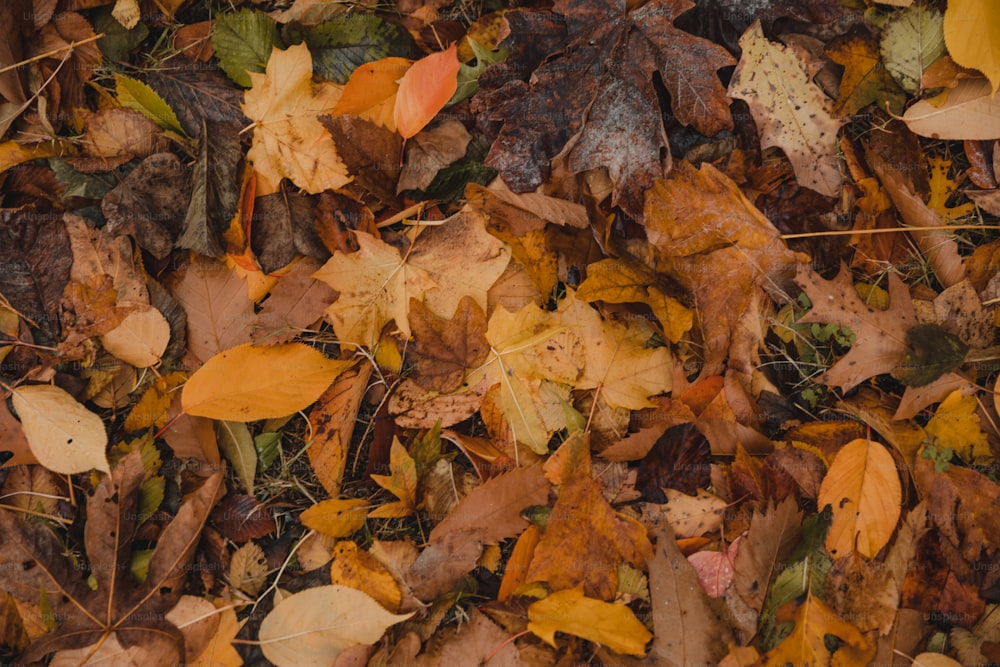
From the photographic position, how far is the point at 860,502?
1.72 m

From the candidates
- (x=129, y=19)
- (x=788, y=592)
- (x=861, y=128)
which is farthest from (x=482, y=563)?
(x=129, y=19)

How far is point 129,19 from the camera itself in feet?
6.68

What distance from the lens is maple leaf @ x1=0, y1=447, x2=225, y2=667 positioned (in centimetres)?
179

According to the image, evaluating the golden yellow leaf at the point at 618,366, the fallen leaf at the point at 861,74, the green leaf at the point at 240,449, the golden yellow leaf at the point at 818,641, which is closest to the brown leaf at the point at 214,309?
the green leaf at the point at 240,449

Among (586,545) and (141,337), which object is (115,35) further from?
(586,545)

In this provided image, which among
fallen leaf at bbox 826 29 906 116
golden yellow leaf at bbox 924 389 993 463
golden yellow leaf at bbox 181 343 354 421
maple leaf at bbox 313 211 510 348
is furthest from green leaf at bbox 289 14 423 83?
golden yellow leaf at bbox 924 389 993 463

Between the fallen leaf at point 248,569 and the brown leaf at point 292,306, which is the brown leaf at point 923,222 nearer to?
the brown leaf at point 292,306

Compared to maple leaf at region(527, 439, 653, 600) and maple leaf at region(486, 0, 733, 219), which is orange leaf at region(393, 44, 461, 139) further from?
maple leaf at region(527, 439, 653, 600)

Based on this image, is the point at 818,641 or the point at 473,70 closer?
the point at 818,641

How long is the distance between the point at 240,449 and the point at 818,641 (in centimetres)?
163

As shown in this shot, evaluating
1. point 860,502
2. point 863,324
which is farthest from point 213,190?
point 860,502

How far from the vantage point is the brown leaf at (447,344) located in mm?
1850

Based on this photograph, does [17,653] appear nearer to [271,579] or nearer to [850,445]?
→ [271,579]

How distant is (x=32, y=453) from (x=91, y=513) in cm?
27
